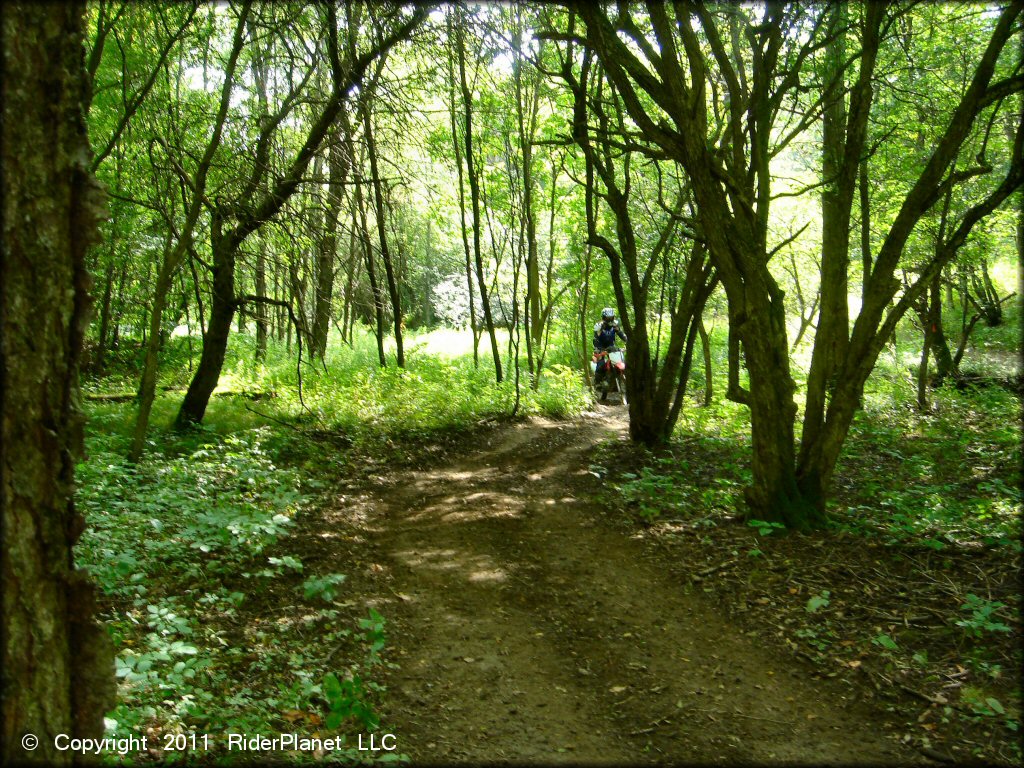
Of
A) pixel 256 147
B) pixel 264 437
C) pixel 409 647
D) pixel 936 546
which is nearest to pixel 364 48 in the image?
pixel 256 147

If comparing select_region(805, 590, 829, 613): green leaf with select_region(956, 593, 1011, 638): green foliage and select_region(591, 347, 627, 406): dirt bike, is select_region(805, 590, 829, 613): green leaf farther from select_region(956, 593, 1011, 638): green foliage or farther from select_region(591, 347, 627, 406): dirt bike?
select_region(591, 347, 627, 406): dirt bike

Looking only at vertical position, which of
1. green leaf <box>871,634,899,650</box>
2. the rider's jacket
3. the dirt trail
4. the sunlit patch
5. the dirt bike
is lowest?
the dirt trail

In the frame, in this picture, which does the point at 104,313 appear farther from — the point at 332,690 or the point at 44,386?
the point at 44,386

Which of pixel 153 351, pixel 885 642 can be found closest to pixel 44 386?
pixel 885 642

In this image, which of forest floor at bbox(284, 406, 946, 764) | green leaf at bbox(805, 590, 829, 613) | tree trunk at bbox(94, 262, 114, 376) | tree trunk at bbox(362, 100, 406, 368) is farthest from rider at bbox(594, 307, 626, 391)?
green leaf at bbox(805, 590, 829, 613)

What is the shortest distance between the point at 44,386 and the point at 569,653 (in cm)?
363

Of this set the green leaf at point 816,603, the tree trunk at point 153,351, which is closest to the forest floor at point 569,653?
the green leaf at point 816,603

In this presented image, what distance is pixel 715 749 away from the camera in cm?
343

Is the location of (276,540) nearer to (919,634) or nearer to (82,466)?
(82,466)

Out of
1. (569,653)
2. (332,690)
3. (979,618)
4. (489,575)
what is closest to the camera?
(332,690)

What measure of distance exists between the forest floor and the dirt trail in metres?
0.01

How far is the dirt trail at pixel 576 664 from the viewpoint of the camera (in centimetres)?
348

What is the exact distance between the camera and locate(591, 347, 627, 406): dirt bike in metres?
15.3

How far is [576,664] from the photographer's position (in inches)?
169
